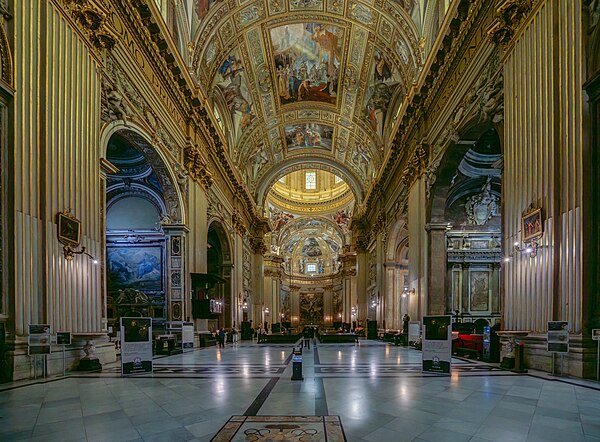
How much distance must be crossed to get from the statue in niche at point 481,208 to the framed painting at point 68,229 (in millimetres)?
17129

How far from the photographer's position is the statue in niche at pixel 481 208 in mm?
20828

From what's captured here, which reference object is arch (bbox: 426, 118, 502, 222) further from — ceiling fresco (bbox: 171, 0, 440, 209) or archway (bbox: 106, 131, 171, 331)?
archway (bbox: 106, 131, 171, 331)

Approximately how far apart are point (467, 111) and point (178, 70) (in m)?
10.2

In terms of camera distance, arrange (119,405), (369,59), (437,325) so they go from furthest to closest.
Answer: (369,59)
(437,325)
(119,405)

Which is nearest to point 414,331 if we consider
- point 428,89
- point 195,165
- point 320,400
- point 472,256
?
point 472,256

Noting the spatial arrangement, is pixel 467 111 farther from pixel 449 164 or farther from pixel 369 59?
pixel 369 59

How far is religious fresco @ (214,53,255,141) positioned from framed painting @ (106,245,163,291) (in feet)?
31.7

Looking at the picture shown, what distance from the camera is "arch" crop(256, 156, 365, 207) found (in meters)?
36.7

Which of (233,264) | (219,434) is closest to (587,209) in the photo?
(219,434)

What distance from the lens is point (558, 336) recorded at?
25.4 feet

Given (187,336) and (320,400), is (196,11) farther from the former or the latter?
(320,400)

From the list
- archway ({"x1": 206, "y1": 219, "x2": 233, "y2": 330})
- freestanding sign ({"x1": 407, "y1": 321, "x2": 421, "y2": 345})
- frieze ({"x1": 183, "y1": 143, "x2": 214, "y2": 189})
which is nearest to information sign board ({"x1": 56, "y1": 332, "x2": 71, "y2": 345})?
frieze ({"x1": 183, "y1": 143, "x2": 214, "y2": 189})

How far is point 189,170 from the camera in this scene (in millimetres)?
18500

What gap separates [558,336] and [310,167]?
30559 millimetres
